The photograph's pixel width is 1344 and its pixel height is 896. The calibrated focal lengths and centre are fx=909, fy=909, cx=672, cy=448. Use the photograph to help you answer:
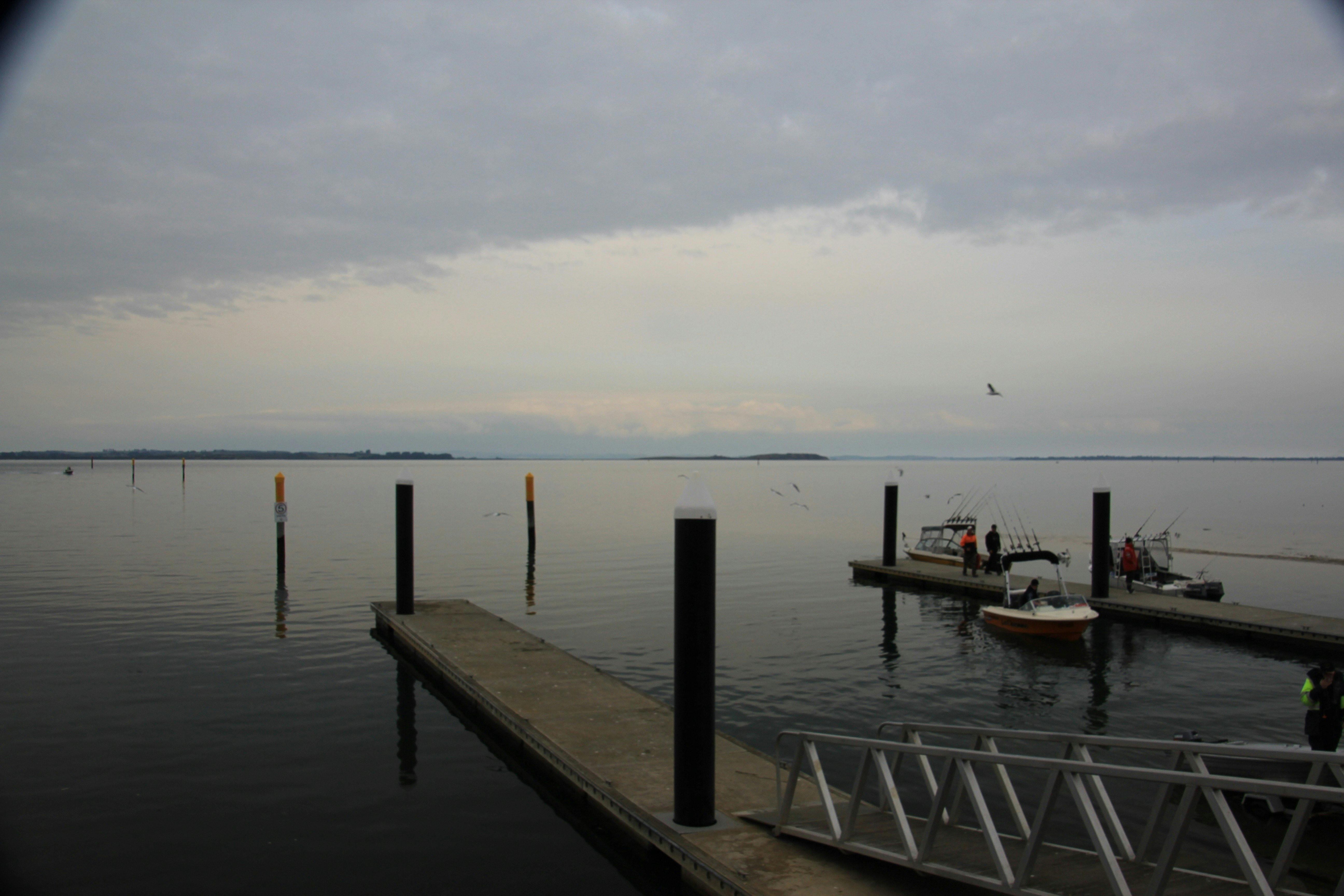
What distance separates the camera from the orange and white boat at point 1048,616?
73.3 ft

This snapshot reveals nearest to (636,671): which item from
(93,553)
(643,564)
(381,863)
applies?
(381,863)

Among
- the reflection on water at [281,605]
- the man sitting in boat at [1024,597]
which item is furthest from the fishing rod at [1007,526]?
the reflection on water at [281,605]

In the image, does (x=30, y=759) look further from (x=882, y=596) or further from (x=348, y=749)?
(x=882, y=596)

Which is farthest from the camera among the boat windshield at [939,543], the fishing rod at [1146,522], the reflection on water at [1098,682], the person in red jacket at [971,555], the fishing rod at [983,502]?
the fishing rod at [983,502]

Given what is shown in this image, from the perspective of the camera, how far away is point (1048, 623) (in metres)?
22.6

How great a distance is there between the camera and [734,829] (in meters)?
8.92

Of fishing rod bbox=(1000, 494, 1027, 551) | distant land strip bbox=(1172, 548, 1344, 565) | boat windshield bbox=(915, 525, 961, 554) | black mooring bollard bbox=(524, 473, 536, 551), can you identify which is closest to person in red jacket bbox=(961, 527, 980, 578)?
fishing rod bbox=(1000, 494, 1027, 551)

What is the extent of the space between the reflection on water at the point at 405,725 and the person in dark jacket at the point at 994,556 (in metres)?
22.0

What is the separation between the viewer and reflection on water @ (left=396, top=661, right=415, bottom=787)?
12.9 meters

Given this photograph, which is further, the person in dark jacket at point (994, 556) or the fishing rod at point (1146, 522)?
the fishing rod at point (1146, 522)

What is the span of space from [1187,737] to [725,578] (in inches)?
873

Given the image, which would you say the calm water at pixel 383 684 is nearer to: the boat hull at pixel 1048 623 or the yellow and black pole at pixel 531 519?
the boat hull at pixel 1048 623

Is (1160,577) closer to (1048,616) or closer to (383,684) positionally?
(1048,616)

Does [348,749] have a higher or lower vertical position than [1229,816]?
lower
